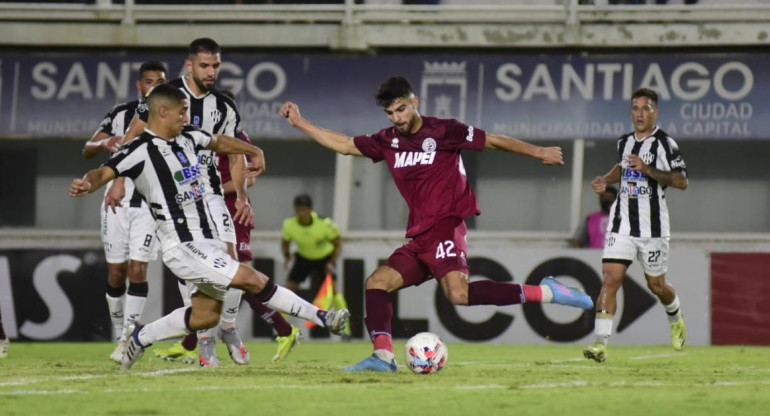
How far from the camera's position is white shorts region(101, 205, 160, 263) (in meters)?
10.4

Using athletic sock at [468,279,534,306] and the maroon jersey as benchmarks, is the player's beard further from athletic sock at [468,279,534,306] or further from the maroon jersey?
athletic sock at [468,279,534,306]

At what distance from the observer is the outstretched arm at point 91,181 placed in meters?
7.54

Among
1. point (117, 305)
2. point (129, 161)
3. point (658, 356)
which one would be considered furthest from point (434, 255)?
point (658, 356)

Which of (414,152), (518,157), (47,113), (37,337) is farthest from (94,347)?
(414,152)

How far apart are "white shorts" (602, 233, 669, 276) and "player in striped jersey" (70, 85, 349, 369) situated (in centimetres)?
353

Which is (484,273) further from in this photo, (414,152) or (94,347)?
(414,152)

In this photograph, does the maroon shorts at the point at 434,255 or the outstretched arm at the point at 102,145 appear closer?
the maroon shorts at the point at 434,255

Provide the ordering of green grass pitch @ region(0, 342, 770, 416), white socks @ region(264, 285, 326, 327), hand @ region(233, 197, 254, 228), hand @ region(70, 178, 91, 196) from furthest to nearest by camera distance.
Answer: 1. hand @ region(233, 197, 254, 228)
2. white socks @ region(264, 285, 326, 327)
3. hand @ region(70, 178, 91, 196)
4. green grass pitch @ region(0, 342, 770, 416)

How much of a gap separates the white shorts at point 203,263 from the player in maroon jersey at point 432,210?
95 cm

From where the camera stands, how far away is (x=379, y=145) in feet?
28.7

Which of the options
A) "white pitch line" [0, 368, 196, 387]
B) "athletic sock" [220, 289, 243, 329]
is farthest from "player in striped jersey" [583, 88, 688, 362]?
"white pitch line" [0, 368, 196, 387]

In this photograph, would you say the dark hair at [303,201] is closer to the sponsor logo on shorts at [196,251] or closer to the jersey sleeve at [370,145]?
the jersey sleeve at [370,145]

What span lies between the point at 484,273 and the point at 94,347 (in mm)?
4126

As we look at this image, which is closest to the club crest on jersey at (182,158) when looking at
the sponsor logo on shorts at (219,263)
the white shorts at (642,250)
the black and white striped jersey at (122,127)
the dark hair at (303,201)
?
the sponsor logo on shorts at (219,263)
